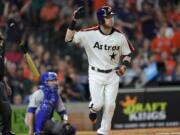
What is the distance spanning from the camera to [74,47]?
21469mm

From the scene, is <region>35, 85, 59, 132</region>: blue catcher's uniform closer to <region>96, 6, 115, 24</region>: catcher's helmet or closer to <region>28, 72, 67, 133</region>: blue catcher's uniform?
<region>28, 72, 67, 133</region>: blue catcher's uniform

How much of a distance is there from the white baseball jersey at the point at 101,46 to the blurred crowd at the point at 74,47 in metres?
5.49

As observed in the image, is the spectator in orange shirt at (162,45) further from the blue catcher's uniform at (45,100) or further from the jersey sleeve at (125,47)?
the blue catcher's uniform at (45,100)

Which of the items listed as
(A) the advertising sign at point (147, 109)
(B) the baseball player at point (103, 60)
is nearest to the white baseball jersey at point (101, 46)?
(B) the baseball player at point (103, 60)

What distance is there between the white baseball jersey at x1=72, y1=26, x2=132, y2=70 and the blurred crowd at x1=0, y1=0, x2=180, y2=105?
5494mm

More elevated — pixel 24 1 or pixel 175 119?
pixel 24 1

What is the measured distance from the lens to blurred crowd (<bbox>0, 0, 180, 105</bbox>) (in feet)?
63.4

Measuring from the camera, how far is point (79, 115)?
60.7 ft

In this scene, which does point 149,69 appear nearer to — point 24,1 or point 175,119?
point 175,119

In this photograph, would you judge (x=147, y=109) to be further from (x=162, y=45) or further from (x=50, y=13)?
(x=50, y=13)

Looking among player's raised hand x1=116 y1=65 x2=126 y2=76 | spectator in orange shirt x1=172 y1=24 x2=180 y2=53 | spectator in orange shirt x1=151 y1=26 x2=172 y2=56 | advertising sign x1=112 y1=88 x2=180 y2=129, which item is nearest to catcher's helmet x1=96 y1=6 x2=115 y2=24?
player's raised hand x1=116 y1=65 x2=126 y2=76

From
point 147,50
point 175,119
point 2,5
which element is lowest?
point 175,119

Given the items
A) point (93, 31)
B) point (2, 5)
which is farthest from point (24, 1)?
point (93, 31)

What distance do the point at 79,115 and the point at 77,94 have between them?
0.77 m
